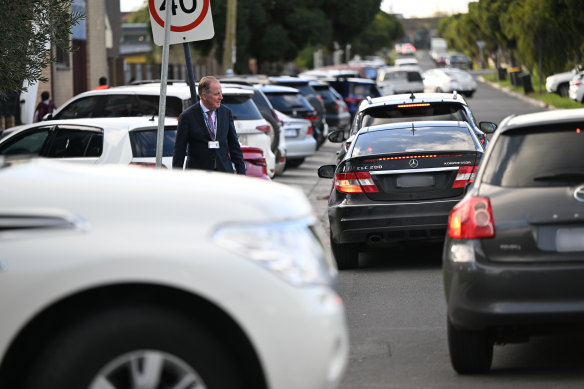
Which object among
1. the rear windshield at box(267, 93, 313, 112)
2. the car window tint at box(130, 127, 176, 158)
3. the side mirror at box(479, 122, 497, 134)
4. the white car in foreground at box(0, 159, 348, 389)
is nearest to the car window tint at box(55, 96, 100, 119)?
the car window tint at box(130, 127, 176, 158)

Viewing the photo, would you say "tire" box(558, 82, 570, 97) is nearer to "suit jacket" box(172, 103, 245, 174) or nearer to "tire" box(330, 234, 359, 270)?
"tire" box(330, 234, 359, 270)

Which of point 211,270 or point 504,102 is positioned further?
point 504,102

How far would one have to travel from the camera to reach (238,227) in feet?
15.7

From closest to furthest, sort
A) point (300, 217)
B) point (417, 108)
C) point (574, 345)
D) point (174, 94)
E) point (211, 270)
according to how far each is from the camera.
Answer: point (211, 270), point (300, 217), point (574, 345), point (417, 108), point (174, 94)

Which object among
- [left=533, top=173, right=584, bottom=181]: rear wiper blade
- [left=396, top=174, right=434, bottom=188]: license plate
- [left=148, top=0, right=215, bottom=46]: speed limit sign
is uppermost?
[left=148, top=0, right=215, bottom=46]: speed limit sign

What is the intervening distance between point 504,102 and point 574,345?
4818 centimetres

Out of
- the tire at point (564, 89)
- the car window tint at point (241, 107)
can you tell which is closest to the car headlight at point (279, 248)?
the car window tint at point (241, 107)

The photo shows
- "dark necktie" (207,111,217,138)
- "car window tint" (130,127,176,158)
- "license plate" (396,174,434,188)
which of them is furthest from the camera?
"car window tint" (130,127,176,158)

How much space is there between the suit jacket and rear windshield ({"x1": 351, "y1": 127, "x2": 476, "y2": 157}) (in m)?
1.59

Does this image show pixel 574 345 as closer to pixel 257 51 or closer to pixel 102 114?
pixel 102 114

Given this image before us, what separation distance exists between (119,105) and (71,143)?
13.0ft

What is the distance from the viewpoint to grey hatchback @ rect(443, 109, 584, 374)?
680cm

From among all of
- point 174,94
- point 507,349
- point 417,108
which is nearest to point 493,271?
point 507,349

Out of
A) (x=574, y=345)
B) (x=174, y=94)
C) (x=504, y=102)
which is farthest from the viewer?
(x=504, y=102)
